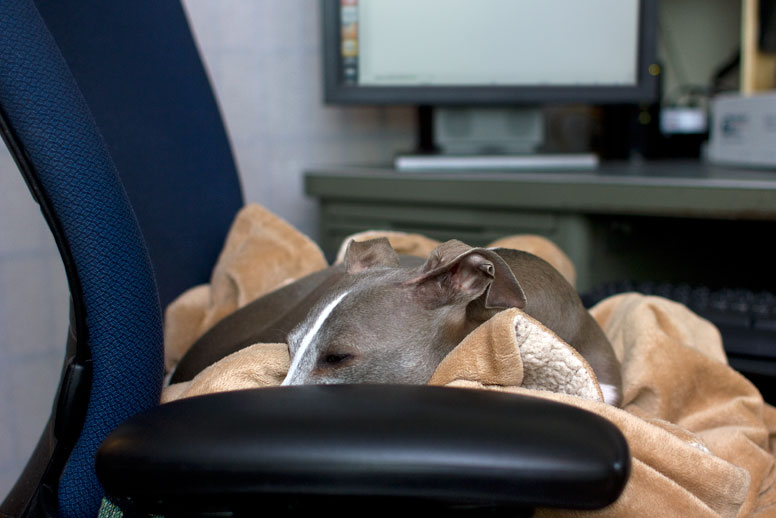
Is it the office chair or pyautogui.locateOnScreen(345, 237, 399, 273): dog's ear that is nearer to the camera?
the office chair

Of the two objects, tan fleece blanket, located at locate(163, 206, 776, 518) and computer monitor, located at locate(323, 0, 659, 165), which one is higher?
computer monitor, located at locate(323, 0, 659, 165)

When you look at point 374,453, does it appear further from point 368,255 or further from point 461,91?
point 461,91

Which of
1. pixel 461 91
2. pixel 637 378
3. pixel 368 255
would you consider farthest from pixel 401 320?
pixel 461 91

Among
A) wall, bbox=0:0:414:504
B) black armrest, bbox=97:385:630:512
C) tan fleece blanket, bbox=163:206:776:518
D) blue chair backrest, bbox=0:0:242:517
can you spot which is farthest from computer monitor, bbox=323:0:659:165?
black armrest, bbox=97:385:630:512

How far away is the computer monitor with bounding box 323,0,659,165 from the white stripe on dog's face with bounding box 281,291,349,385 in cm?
101

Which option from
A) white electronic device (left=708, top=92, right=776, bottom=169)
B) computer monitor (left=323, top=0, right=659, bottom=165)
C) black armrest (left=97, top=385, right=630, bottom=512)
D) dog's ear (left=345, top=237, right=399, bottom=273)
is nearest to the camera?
black armrest (left=97, top=385, right=630, bottom=512)

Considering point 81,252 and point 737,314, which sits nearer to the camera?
point 81,252

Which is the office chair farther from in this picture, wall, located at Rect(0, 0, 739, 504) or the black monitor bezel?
the black monitor bezel

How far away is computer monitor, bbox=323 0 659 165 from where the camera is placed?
1.81 metres

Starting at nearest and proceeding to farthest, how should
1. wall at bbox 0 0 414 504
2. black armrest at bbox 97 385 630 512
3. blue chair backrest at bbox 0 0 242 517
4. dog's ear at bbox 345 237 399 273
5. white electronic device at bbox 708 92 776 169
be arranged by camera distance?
black armrest at bbox 97 385 630 512 < blue chair backrest at bbox 0 0 242 517 < dog's ear at bbox 345 237 399 273 < wall at bbox 0 0 414 504 < white electronic device at bbox 708 92 776 169

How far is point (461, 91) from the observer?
6.02 feet

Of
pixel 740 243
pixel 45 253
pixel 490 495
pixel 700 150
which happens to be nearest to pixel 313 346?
pixel 490 495

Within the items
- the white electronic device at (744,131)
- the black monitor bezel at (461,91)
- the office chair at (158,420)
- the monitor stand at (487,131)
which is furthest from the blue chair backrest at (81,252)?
the white electronic device at (744,131)

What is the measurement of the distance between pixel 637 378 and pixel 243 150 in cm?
120
